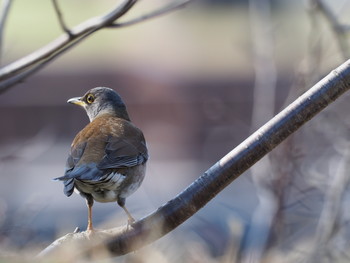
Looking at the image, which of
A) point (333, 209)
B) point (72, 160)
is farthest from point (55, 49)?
point (333, 209)

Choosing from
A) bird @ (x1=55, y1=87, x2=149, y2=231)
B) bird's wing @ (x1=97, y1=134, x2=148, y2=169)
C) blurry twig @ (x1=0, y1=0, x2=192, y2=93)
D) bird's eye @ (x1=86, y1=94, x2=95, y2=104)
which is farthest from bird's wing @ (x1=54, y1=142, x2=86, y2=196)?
bird's eye @ (x1=86, y1=94, x2=95, y2=104)

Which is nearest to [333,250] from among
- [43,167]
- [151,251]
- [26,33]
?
[151,251]

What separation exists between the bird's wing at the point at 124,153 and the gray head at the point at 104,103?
636 mm

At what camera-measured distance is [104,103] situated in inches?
249

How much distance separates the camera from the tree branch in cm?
364

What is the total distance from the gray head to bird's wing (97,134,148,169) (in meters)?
0.64

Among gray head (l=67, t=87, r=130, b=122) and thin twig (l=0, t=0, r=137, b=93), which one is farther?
gray head (l=67, t=87, r=130, b=122)

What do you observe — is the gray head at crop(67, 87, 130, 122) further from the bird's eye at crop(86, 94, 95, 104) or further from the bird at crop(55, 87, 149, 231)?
the bird at crop(55, 87, 149, 231)

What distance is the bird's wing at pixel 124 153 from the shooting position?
523cm

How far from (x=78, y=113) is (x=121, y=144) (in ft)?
39.2

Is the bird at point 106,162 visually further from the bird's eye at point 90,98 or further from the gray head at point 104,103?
the bird's eye at point 90,98

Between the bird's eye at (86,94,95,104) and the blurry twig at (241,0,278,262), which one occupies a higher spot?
the bird's eye at (86,94,95,104)

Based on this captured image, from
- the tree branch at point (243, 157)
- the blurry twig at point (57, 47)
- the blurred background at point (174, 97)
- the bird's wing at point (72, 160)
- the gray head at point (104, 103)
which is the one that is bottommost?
the blurred background at point (174, 97)

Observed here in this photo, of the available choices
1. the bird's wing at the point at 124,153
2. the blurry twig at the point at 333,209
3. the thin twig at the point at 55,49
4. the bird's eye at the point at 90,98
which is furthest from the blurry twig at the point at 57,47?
the blurry twig at the point at 333,209
